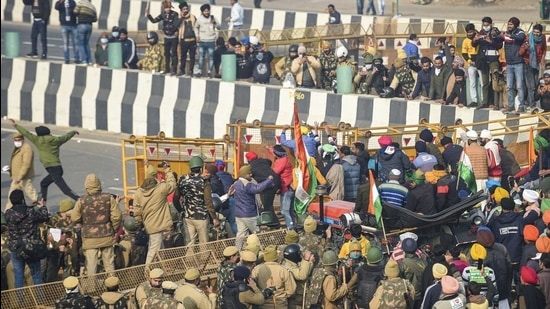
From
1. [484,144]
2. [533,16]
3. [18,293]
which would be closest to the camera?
[18,293]

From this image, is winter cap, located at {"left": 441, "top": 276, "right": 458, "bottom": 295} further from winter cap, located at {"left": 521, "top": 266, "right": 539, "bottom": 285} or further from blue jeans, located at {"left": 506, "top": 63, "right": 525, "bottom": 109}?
blue jeans, located at {"left": 506, "top": 63, "right": 525, "bottom": 109}

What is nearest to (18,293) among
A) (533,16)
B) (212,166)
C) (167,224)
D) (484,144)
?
(167,224)

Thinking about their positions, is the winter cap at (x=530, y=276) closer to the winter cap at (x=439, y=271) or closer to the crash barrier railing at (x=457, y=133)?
the winter cap at (x=439, y=271)

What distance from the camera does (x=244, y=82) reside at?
1065 inches

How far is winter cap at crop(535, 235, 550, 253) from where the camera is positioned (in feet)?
52.2

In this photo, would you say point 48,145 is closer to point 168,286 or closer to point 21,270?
point 21,270

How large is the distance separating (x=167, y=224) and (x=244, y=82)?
979 centimetres

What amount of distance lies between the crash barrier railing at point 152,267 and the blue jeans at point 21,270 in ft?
3.85

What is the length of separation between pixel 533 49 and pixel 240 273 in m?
10.6

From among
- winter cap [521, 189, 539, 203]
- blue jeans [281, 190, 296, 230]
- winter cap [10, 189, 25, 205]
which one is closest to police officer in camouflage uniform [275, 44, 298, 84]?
blue jeans [281, 190, 296, 230]

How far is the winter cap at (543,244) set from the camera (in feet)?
52.2

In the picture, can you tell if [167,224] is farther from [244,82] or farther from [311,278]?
[244,82]

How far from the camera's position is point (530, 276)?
50.0 ft

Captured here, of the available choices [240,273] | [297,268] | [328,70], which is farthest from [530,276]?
[328,70]
